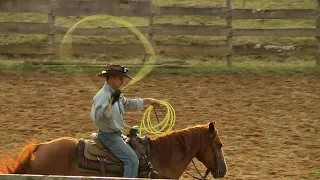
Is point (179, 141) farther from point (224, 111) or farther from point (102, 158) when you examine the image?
point (224, 111)

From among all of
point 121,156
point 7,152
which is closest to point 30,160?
point 121,156

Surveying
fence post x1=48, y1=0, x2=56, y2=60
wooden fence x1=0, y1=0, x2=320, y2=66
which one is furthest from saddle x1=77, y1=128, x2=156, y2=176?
fence post x1=48, y1=0, x2=56, y2=60

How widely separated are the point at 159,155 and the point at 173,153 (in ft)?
0.49

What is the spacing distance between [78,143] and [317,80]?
8750mm

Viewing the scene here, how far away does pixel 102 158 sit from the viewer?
605 centimetres

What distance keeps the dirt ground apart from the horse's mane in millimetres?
1902

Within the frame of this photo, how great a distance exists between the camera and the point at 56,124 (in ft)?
34.6

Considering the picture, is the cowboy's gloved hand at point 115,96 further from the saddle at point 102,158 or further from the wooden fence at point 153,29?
the wooden fence at point 153,29

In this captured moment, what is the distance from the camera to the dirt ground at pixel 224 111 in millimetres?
8953

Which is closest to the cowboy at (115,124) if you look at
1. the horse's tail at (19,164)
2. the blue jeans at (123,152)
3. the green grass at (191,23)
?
the blue jeans at (123,152)

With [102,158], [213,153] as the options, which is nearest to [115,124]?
[102,158]

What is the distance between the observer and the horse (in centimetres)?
590

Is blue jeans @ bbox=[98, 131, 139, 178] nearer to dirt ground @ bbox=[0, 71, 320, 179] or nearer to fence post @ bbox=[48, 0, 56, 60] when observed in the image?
dirt ground @ bbox=[0, 71, 320, 179]

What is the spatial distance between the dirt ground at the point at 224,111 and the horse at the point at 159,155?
5.94 feet
